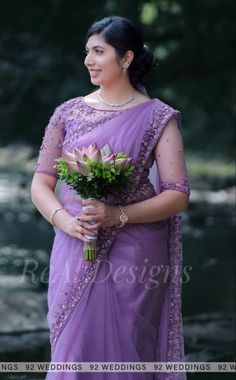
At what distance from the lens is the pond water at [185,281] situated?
6.18 m

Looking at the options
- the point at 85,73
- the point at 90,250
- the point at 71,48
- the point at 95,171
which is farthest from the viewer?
the point at 71,48

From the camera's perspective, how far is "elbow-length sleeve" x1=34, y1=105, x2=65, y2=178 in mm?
3580

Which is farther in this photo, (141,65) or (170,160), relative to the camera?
(141,65)

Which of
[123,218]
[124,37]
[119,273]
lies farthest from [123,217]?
[124,37]

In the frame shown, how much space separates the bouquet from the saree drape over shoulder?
126 mm

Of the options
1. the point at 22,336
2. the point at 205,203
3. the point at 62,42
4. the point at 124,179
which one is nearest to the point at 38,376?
the point at 22,336

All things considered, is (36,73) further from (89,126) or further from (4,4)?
(89,126)

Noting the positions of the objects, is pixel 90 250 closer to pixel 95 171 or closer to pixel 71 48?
pixel 95 171

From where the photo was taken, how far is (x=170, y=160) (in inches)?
136

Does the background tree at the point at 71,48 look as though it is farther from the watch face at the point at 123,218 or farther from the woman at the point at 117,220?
the watch face at the point at 123,218

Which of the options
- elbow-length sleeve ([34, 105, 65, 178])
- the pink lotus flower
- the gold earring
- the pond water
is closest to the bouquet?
the pink lotus flower

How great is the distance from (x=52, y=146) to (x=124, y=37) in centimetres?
51

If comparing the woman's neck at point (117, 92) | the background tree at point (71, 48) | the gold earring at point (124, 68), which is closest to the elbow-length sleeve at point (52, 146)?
the woman's neck at point (117, 92)

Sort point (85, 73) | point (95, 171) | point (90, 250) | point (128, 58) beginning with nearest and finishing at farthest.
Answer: point (95, 171) < point (90, 250) < point (128, 58) < point (85, 73)
